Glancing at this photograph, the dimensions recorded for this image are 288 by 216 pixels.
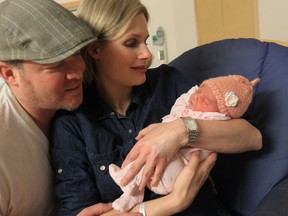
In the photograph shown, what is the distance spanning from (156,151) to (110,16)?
0.50m

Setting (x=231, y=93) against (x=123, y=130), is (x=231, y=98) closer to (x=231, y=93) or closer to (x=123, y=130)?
(x=231, y=93)

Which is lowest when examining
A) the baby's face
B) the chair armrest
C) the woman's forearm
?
the chair armrest

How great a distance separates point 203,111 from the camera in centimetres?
111

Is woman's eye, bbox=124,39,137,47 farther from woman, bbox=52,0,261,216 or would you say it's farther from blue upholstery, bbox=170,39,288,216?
blue upholstery, bbox=170,39,288,216

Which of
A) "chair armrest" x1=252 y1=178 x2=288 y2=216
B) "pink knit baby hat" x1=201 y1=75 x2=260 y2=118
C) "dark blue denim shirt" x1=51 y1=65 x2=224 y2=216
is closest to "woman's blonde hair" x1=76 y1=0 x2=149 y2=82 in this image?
"dark blue denim shirt" x1=51 y1=65 x2=224 y2=216

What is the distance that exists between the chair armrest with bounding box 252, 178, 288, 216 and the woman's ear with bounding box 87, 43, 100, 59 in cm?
78

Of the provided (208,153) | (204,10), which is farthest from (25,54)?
(204,10)

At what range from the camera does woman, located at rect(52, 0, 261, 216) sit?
1053mm

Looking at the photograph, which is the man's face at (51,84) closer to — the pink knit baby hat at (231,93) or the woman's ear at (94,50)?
the woman's ear at (94,50)

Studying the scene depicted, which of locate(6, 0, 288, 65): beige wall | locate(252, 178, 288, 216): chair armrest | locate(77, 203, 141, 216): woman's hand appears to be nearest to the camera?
locate(252, 178, 288, 216): chair armrest

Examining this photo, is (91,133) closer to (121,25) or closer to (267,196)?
(121,25)

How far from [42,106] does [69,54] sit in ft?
0.79

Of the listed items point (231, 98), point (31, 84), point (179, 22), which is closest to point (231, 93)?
point (231, 98)

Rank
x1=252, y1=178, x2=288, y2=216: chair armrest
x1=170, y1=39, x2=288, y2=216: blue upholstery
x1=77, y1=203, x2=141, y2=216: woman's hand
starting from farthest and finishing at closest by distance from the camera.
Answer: x1=170, y1=39, x2=288, y2=216: blue upholstery < x1=77, y1=203, x2=141, y2=216: woman's hand < x1=252, y1=178, x2=288, y2=216: chair armrest
